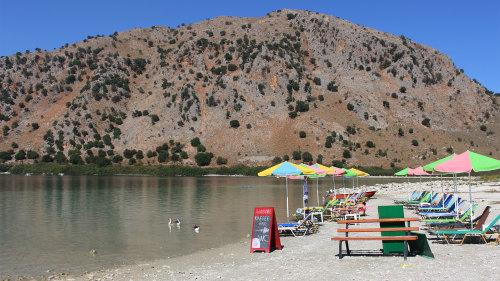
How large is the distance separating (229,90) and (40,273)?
9355 cm

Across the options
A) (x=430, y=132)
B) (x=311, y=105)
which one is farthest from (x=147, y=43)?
(x=430, y=132)

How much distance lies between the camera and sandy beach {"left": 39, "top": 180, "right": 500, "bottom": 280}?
984 cm

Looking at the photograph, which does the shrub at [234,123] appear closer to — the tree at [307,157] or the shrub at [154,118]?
the shrub at [154,118]

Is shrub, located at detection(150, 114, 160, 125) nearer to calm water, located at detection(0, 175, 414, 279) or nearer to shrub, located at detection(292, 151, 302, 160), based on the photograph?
shrub, located at detection(292, 151, 302, 160)

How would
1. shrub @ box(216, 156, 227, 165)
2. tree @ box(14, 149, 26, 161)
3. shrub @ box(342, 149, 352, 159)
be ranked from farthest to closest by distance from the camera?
1. tree @ box(14, 149, 26, 161)
2. shrub @ box(216, 156, 227, 165)
3. shrub @ box(342, 149, 352, 159)

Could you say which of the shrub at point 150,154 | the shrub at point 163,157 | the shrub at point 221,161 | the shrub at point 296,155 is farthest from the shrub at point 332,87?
the shrub at point 150,154

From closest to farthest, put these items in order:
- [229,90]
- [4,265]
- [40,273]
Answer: [40,273]
[4,265]
[229,90]

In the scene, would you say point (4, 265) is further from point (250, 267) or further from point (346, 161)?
point (346, 161)

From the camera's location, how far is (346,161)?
86.2 m

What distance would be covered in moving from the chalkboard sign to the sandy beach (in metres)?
0.26

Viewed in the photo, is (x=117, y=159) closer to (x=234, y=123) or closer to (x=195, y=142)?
(x=195, y=142)

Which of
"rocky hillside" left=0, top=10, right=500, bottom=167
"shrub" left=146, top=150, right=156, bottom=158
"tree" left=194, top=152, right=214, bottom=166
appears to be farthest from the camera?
"rocky hillside" left=0, top=10, right=500, bottom=167

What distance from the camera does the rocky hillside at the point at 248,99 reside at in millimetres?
93250

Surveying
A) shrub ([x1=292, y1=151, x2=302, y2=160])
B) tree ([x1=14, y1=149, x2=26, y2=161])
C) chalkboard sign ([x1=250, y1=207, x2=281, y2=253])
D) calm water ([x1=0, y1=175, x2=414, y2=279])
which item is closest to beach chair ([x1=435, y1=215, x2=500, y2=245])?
chalkboard sign ([x1=250, y1=207, x2=281, y2=253])
